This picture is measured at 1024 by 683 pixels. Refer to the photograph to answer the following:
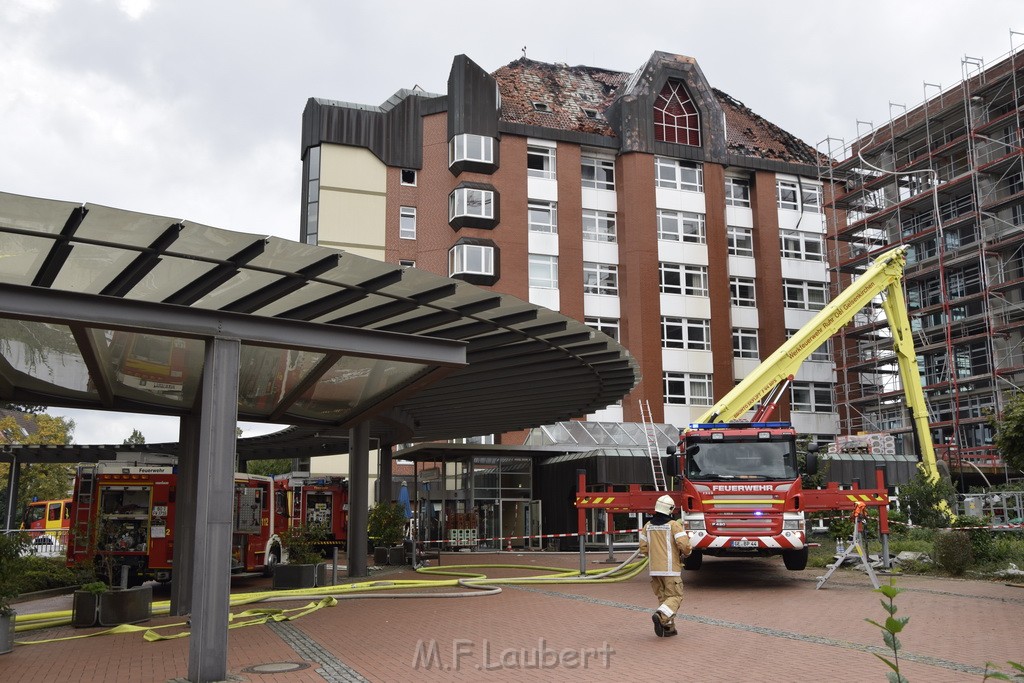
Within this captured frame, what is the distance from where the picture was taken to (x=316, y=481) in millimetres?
28734

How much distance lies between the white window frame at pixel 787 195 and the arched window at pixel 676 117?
5.51m

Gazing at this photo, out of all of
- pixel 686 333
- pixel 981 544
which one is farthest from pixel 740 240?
pixel 981 544

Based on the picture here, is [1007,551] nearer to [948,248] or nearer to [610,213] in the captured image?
[948,248]

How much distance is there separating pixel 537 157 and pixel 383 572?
29.9 m

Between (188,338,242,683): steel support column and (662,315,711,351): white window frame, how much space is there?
39.3m

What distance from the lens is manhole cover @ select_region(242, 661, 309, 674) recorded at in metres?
9.59

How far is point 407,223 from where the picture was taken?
48.0 meters

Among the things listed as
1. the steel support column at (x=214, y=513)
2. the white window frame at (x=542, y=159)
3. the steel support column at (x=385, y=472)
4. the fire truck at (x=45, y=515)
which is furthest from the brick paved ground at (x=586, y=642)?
the white window frame at (x=542, y=159)

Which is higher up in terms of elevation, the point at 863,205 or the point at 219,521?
the point at 863,205

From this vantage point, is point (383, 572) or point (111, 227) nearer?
point (111, 227)

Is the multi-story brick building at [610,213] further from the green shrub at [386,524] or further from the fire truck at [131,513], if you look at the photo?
the fire truck at [131,513]

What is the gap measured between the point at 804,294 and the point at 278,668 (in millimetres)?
46457

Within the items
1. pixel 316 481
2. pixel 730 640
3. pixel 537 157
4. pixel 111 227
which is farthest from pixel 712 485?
pixel 537 157

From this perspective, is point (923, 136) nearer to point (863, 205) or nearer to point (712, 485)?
point (863, 205)
